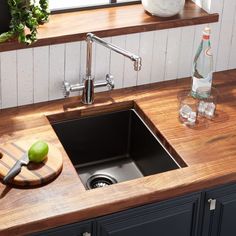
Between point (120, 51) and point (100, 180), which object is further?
point (100, 180)

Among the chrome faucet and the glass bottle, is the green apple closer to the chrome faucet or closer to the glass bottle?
the chrome faucet

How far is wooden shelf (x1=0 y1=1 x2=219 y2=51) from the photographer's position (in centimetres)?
269

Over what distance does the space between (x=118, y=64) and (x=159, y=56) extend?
0.62ft

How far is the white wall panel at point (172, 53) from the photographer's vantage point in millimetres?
2924

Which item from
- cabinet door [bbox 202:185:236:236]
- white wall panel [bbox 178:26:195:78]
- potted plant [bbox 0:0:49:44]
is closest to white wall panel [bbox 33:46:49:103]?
potted plant [bbox 0:0:49:44]

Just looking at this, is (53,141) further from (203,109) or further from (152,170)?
(203,109)

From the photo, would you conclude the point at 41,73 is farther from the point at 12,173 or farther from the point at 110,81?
the point at 12,173

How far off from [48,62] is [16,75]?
0.14 m

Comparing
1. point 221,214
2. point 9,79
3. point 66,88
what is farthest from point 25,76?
point 221,214

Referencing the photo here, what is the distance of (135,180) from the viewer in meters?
2.39

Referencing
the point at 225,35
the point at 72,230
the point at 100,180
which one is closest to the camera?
the point at 72,230

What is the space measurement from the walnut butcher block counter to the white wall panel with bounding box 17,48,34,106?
0.15 feet

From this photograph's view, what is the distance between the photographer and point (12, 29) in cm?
258

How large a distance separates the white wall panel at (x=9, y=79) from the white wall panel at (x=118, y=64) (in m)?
0.41
